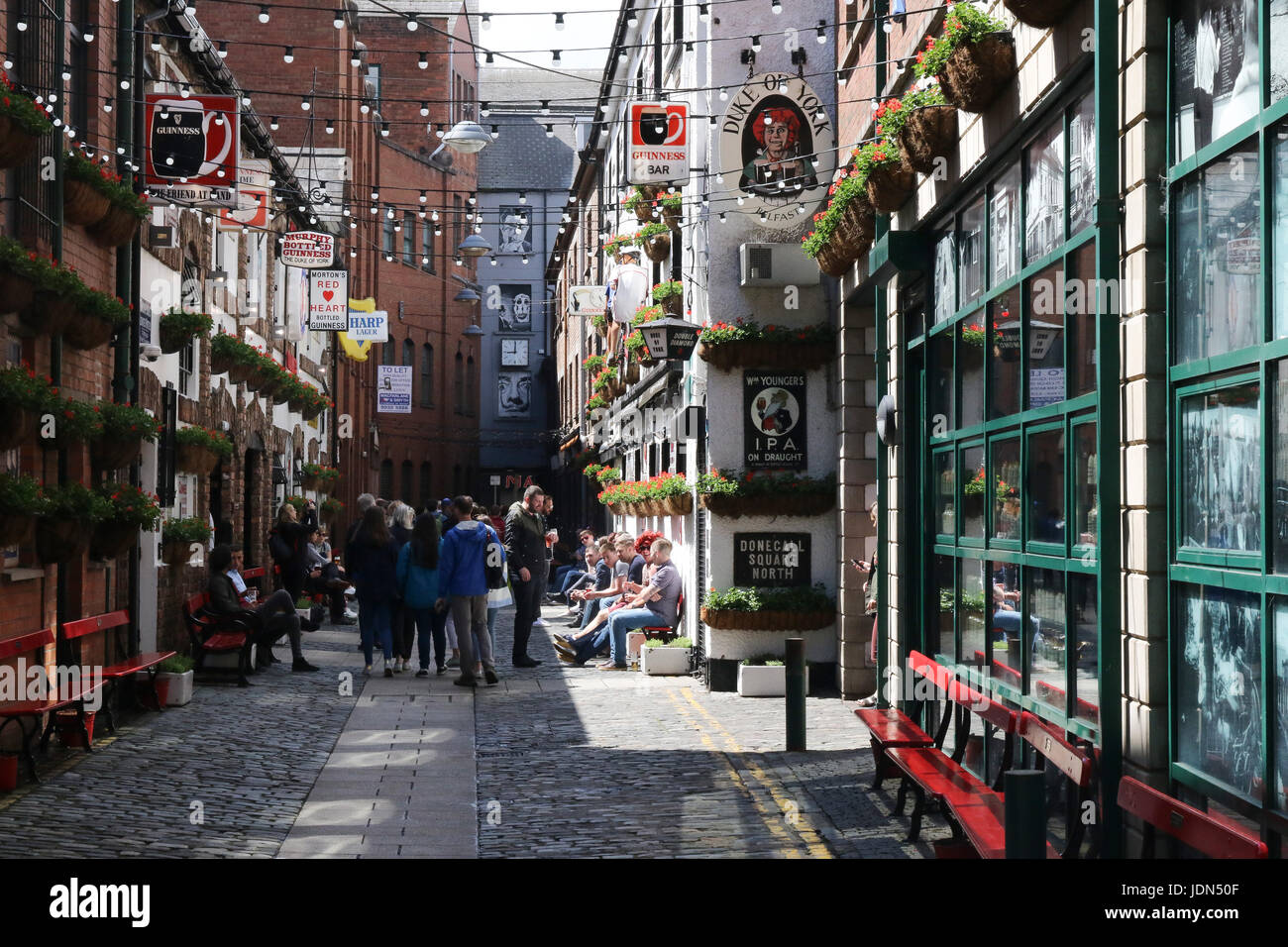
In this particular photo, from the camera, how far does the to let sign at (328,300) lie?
2634cm

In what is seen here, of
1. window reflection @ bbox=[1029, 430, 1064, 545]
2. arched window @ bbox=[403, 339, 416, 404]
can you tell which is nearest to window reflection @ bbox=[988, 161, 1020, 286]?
window reflection @ bbox=[1029, 430, 1064, 545]

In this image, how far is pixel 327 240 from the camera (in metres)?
23.2

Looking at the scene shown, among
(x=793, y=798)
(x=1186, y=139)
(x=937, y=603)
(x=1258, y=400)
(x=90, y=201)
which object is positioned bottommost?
(x=793, y=798)

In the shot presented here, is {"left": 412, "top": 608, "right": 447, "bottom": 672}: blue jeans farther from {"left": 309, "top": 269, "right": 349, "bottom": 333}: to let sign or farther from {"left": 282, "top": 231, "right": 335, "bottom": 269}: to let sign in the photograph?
{"left": 309, "top": 269, "right": 349, "bottom": 333}: to let sign

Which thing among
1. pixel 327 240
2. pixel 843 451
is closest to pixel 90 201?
pixel 843 451

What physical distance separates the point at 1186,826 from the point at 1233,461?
128 centimetres

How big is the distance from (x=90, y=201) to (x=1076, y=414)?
8466mm

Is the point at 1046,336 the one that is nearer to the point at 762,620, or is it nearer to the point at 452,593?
the point at 762,620

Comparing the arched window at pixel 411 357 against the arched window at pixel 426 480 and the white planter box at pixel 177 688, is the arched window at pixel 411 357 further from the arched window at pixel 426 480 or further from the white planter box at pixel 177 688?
the white planter box at pixel 177 688

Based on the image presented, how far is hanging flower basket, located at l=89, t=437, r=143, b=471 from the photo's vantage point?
40.0ft

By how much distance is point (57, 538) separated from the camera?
34.8 ft

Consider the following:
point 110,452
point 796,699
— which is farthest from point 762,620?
point 110,452

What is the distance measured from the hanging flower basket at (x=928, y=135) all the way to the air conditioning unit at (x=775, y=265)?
5.18 m
